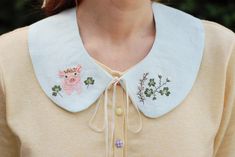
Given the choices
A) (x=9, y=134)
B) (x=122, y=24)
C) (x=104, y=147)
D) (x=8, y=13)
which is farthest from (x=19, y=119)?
(x=8, y=13)

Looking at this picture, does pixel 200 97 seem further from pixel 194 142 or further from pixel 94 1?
pixel 94 1

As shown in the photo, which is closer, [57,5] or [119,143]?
[119,143]

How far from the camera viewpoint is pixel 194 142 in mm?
2154

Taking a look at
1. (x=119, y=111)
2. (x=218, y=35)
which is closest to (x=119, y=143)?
(x=119, y=111)

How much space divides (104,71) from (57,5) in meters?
0.26

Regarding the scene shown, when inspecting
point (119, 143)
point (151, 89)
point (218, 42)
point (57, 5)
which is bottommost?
point (119, 143)

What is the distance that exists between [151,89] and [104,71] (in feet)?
0.45

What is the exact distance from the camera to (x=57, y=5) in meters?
2.29

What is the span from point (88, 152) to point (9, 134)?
25 cm

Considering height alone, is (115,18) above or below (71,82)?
above

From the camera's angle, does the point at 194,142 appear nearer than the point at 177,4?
Yes

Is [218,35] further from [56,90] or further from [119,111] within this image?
[56,90]

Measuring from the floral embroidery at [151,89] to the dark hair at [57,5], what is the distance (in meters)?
0.31

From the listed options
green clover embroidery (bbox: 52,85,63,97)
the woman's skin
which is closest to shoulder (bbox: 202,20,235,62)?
the woman's skin
